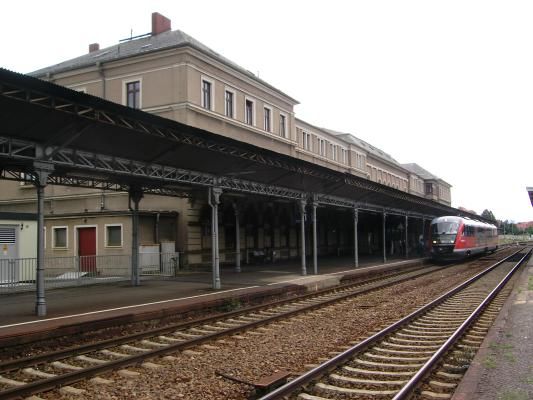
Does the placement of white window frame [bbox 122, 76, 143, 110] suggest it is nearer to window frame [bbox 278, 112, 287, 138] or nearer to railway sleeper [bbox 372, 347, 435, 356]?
window frame [bbox 278, 112, 287, 138]

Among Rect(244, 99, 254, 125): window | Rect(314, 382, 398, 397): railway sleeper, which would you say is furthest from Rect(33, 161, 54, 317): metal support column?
Rect(244, 99, 254, 125): window

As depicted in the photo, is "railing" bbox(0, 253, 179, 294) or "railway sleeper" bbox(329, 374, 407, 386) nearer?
"railway sleeper" bbox(329, 374, 407, 386)

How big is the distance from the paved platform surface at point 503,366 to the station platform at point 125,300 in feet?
22.6

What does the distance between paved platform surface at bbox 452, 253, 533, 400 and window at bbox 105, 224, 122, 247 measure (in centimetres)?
2040

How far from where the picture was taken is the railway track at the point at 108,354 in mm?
6645

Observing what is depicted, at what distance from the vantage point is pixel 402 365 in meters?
7.34

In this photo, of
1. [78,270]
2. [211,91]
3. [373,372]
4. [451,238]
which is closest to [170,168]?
[78,270]

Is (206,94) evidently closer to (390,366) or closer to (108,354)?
(108,354)

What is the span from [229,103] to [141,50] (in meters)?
6.05

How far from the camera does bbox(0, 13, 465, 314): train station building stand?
36.7 ft

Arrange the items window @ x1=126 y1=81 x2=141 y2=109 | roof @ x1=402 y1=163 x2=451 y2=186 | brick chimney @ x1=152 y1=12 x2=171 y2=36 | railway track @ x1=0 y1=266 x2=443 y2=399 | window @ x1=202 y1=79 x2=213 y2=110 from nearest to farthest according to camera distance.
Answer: railway track @ x1=0 y1=266 x2=443 y2=399 < window @ x1=202 y1=79 x2=213 y2=110 < window @ x1=126 y1=81 x2=141 y2=109 < brick chimney @ x1=152 y1=12 x2=171 y2=36 < roof @ x1=402 y1=163 x2=451 y2=186

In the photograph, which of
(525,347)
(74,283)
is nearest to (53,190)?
(74,283)

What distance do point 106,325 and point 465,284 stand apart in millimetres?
14005

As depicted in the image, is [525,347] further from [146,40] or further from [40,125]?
[146,40]
